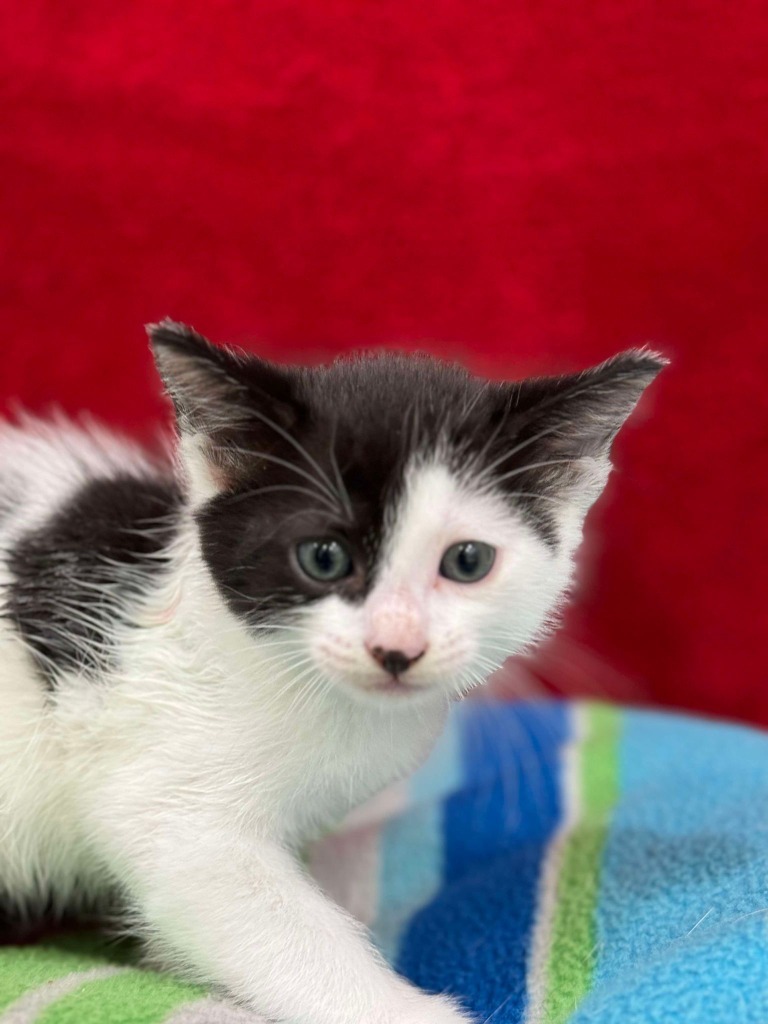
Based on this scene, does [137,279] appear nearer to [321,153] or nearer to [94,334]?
[94,334]

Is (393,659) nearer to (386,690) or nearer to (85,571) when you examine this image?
(386,690)

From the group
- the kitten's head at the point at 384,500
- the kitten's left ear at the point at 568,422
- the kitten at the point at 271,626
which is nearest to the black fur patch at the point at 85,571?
the kitten at the point at 271,626

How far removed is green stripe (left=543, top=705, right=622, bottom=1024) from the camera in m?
0.93

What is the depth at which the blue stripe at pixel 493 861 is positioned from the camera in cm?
100

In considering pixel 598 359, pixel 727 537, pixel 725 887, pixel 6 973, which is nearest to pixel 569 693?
pixel 727 537

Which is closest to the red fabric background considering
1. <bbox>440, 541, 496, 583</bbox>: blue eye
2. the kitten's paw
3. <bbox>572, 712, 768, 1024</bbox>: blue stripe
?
<bbox>572, 712, 768, 1024</bbox>: blue stripe

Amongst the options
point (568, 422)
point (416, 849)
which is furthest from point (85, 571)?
point (416, 849)

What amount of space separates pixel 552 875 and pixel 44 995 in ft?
1.73

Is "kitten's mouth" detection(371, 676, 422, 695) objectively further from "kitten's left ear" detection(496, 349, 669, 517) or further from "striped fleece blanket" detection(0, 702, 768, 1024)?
"striped fleece blanket" detection(0, 702, 768, 1024)

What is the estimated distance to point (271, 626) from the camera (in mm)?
850

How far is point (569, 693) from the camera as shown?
73.2 inches

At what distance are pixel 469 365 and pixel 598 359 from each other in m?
0.20

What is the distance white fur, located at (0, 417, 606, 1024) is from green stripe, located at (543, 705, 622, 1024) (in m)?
0.10

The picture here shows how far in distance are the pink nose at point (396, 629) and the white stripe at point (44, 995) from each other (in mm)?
409
